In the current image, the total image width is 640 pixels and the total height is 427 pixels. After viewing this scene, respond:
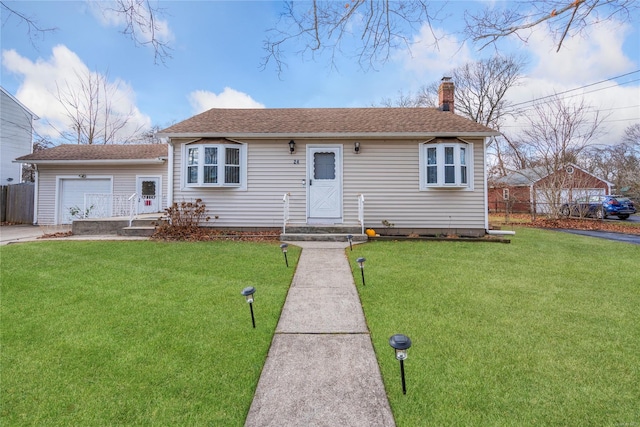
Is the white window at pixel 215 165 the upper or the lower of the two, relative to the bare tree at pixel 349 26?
lower

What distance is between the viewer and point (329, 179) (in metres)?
8.62

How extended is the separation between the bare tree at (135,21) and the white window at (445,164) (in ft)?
23.2

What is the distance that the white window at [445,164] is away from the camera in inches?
321

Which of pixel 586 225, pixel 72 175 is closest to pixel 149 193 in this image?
Result: pixel 72 175

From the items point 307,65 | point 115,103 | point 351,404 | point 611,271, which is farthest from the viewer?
point 115,103

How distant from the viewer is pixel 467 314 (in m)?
3.11

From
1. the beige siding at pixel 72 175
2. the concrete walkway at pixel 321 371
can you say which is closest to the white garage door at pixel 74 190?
the beige siding at pixel 72 175

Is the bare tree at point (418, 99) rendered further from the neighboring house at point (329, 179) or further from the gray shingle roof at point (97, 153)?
the gray shingle roof at point (97, 153)

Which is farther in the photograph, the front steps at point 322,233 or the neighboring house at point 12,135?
the neighboring house at point 12,135

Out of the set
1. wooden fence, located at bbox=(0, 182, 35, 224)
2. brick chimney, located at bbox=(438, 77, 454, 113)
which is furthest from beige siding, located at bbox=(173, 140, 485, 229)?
wooden fence, located at bbox=(0, 182, 35, 224)

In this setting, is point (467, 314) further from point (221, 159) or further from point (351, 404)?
point (221, 159)

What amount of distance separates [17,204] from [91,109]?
28.4ft

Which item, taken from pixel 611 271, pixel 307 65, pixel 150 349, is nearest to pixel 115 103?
pixel 307 65

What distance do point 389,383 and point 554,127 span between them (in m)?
18.3
